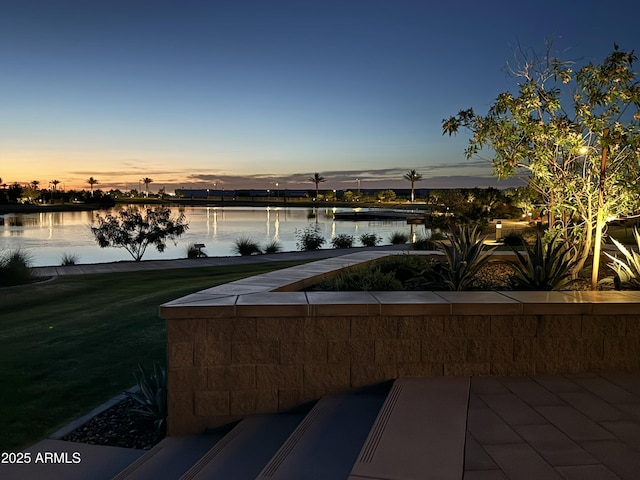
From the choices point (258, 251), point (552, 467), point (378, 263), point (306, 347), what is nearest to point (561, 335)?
point (552, 467)

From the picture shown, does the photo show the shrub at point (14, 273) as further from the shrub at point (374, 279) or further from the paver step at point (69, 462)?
the paver step at point (69, 462)

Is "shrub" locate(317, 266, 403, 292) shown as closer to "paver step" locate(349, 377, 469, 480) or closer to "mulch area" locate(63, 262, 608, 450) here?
"paver step" locate(349, 377, 469, 480)

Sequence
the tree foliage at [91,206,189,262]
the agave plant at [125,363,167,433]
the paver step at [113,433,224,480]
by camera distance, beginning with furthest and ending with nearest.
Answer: the tree foliage at [91,206,189,262]
the agave plant at [125,363,167,433]
the paver step at [113,433,224,480]

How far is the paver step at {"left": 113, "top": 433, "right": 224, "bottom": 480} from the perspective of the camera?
3.76 metres

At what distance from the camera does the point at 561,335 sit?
16.0 feet

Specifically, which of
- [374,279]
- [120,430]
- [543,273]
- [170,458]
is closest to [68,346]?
[120,430]

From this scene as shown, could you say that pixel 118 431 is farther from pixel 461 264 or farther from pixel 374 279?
pixel 461 264

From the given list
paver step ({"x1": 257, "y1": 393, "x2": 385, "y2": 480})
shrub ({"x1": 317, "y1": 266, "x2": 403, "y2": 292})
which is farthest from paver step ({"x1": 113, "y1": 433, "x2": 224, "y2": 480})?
shrub ({"x1": 317, "y1": 266, "x2": 403, "y2": 292})

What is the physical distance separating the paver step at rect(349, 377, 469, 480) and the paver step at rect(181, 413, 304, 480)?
851mm

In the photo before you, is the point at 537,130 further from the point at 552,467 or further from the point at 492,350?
the point at 552,467

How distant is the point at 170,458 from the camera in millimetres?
4055

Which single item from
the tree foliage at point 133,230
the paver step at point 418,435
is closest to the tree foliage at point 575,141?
the paver step at point 418,435

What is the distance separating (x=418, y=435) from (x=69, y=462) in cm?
287

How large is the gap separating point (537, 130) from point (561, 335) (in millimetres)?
3719
